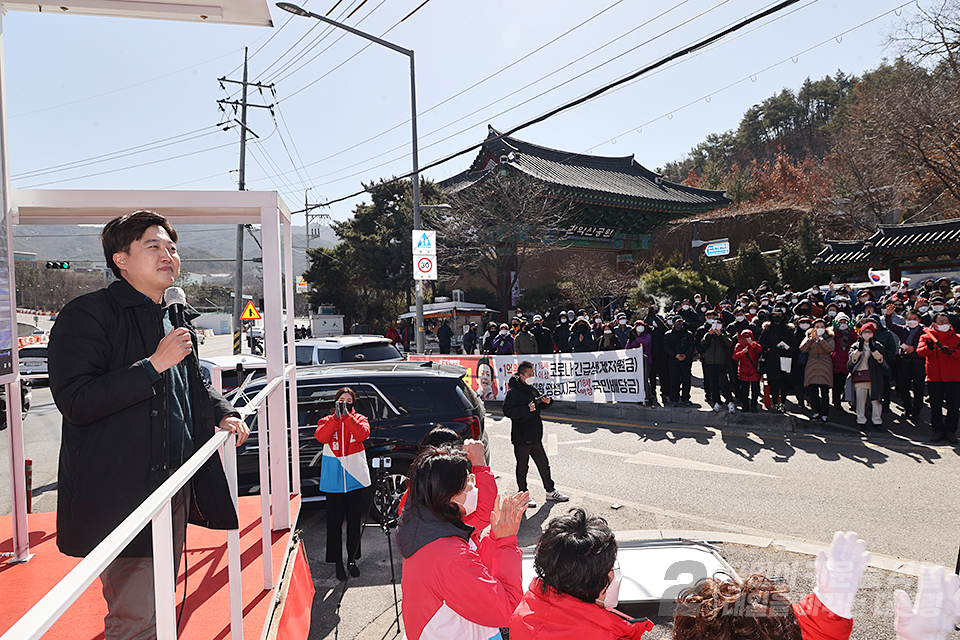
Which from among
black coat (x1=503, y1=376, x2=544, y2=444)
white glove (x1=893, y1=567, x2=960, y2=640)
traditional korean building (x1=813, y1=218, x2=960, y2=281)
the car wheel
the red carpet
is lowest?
the car wheel

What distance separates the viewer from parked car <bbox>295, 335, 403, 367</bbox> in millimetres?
10867

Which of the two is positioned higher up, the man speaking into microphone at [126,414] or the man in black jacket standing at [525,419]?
the man speaking into microphone at [126,414]

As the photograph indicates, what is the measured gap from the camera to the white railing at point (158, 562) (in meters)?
0.95

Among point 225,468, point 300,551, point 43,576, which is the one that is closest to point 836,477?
point 300,551

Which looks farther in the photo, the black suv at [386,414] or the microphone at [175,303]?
the black suv at [386,414]

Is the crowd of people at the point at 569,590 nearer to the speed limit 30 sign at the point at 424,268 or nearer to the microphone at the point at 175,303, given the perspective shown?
the microphone at the point at 175,303

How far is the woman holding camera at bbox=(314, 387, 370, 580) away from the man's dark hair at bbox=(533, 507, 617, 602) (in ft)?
10.5

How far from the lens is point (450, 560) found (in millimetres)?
2639

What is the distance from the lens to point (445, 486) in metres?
2.86

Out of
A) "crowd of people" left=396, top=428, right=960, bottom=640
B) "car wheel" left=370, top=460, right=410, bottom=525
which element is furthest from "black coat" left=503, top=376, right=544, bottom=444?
"crowd of people" left=396, top=428, right=960, bottom=640

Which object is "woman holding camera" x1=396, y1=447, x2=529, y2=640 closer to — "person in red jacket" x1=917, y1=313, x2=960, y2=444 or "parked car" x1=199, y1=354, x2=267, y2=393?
"parked car" x1=199, y1=354, x2=267, y2=393

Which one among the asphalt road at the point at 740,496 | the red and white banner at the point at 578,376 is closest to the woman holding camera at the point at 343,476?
the asphalt road at the point at 740,496

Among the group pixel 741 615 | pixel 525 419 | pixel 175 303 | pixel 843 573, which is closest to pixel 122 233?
pixel 175 303

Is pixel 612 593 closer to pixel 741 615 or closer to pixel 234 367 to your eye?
pixel 741 615
